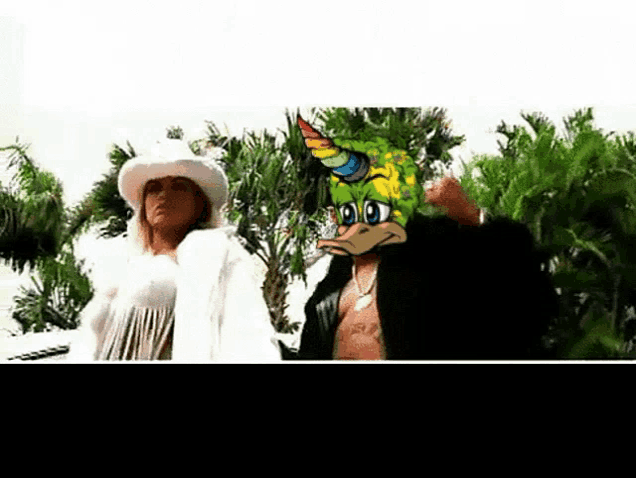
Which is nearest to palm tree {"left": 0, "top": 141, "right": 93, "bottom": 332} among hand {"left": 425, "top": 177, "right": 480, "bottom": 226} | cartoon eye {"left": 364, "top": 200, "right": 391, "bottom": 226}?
cartoon eye {"left": 364, "top": 200, "right": 391, "bottom": 226}

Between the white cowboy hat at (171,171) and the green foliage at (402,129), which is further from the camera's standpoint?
the green foliage at (402,129)

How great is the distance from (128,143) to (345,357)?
146 centimetres

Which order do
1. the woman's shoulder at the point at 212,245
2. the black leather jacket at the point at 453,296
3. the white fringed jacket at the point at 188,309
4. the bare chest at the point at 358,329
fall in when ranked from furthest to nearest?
the bare chest at the point at 358,329, the black leather jacket at the point at 453,296, the woman's shoulder at the point at 212,245, the white fringed jacket at the point at 188,309

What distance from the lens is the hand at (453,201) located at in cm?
368

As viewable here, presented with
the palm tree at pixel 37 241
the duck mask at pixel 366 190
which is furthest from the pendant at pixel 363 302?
the palm tree at pixel 37 241

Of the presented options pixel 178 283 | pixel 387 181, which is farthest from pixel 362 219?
pixel 178 283

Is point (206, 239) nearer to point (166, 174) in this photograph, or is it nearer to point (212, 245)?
point (212, 245)

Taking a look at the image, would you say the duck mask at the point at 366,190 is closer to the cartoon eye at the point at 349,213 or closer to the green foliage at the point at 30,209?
the cartoon eye at the point at 349,213

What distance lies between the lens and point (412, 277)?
356cm

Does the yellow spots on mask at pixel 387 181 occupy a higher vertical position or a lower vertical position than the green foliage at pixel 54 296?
higher

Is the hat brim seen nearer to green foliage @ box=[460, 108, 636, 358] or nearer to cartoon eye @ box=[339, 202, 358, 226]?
cartoon eye @ box=[339, 202, 358, 226]

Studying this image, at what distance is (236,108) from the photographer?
3662 millimetres
